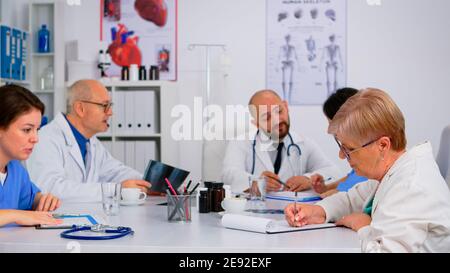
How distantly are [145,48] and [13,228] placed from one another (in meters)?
2.71

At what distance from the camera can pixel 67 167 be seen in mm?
2559

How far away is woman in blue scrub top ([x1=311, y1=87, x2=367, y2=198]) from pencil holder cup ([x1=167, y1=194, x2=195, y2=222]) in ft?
2.21

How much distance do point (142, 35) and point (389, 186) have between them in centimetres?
308

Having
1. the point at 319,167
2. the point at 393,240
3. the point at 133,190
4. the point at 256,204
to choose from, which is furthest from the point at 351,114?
the point at 319,167

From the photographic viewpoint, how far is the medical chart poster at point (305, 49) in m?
4.11

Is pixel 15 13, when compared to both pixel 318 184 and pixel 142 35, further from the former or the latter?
pixel 318 184

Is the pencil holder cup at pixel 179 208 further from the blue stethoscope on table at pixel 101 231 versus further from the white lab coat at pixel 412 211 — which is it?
the white lab coat at pixel 412 211

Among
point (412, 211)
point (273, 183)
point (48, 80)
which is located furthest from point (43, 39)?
point (412, 211)

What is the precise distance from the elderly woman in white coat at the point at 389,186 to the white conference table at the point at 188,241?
0.08 metres

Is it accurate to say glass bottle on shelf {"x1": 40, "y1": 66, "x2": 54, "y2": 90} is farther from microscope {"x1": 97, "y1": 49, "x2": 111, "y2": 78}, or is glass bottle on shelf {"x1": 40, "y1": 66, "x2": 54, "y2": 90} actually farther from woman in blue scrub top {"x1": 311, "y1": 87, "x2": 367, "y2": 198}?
woman in blue scrub top {"x1": 311, "y1": 87, "x2": 367, "y2": 198}

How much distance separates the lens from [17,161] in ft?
6.24

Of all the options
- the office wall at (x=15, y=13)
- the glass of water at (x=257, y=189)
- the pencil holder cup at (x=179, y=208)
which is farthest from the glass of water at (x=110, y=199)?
the office wall at (x=15, y=13)

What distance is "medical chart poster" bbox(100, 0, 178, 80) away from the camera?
13.7 feet
